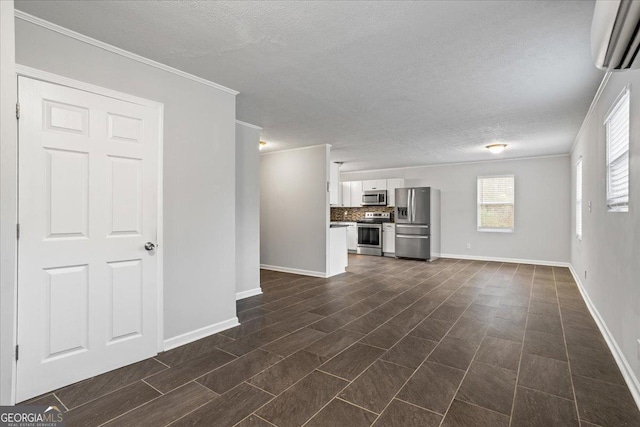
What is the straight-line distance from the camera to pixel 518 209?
7.30 m

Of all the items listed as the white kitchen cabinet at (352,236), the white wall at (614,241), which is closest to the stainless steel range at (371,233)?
the white kitchen cabinet at (352,236)

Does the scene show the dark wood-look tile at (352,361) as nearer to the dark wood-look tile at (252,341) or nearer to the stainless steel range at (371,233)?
the dark wood-look tile at (252,341)

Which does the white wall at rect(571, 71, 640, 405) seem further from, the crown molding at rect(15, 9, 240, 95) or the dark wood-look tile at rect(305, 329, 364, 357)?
the crown molding at rect(15, 9, 240, 95)

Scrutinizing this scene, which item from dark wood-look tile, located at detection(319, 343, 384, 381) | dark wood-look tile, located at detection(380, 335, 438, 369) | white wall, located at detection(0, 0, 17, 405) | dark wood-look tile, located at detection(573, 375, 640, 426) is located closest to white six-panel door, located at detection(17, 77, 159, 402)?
white wall, located at detection(0, 0, 17, 405)

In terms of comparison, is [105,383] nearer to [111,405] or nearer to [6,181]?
[111,405]

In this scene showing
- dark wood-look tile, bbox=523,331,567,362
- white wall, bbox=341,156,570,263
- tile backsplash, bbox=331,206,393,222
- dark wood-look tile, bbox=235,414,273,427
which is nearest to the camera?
dark wood-look tile, bbox=235,414,273,427

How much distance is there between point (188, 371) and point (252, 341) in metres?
0.66

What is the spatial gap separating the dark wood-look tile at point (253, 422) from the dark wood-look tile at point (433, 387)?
0.86m

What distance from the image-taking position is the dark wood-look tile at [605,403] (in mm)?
1847

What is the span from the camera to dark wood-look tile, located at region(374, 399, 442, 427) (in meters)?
1.79

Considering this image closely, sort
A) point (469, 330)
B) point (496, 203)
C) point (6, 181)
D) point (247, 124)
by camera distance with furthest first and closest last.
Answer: point (496, 203) < point (247, 124) < point (469, 330) < point (6, 181)

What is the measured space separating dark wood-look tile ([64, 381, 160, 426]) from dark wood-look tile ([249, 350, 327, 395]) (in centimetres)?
69

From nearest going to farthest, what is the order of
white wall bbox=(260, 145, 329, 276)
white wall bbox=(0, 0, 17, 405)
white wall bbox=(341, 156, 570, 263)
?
white wall bbox=(0, 0, 17, 405)
white wall bbox=(260, 145, 329, 276)
white wall bbox=(341, 156, 570, 263)

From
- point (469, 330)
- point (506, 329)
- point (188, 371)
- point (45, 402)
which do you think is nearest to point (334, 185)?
point (469, 330)
